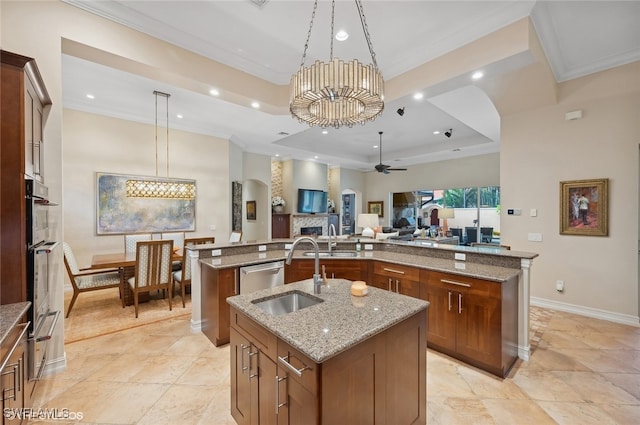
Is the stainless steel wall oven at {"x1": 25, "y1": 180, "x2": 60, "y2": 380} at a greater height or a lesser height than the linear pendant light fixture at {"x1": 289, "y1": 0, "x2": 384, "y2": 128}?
lesser

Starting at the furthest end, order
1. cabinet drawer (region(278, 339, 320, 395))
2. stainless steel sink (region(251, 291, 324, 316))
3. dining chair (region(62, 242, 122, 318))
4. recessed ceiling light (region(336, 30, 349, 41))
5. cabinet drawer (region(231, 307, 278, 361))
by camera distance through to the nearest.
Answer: dining chair (region(62, 242, 122, 318))
recessed ceiling light (region(336, 30, 349, 41))
stainless steel sink (region(251, 291, 324, 316))
cabinet drawer (region(231, 307, 278, 361))
cabinet drawer (region(278, 339, 320, 395))

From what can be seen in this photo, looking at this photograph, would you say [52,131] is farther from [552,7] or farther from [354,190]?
[354,190]

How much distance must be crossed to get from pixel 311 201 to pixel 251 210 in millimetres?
1919

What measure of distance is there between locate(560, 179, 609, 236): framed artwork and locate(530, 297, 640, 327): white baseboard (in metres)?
1.04

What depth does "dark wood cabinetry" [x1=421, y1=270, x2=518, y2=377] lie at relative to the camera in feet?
7.71

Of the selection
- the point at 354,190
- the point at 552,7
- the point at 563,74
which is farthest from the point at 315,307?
the point at 354,190

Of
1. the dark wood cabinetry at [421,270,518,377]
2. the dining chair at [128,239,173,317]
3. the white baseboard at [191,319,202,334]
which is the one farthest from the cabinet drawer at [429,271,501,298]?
the dining chair at [128,239,173,317]

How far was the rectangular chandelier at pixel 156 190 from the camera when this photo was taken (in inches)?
175

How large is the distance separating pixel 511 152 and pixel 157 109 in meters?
6.07

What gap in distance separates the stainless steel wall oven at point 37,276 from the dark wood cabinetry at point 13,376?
316 mm

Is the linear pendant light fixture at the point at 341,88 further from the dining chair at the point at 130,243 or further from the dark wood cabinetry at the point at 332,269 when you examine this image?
the dining chair at the point at 130,243

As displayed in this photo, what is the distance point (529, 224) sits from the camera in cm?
427

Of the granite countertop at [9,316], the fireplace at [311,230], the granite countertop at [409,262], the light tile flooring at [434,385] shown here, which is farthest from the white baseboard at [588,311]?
the fireplace at [311,230]

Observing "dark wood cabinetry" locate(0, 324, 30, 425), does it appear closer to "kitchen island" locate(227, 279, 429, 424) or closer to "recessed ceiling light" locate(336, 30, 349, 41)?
"kitchen island" locate(227, 279, 429, 424)
